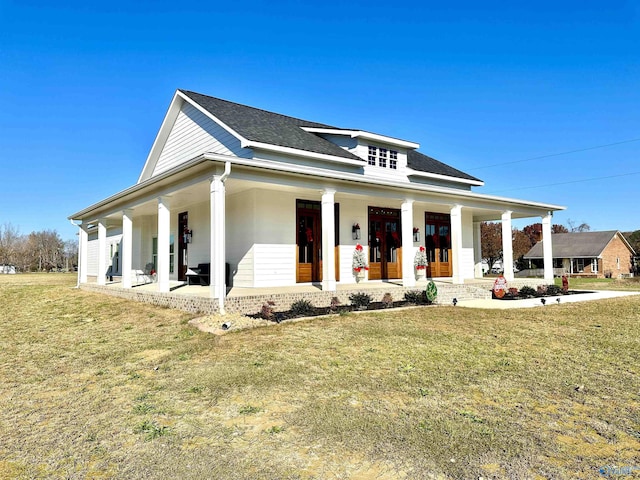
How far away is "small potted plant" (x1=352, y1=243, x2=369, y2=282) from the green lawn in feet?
17.6

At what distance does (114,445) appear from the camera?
338 cm

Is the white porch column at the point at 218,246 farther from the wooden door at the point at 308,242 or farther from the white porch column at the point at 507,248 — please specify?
the white porch column at the point at 507,248

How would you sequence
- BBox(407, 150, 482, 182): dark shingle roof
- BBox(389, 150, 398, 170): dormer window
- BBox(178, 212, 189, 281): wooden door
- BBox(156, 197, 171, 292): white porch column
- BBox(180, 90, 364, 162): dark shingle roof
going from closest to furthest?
BBox(156, 197, 171, 292): white porch column < BBox(180, 90, 364, 162): dark shingle roof < BBox(178, 212, 189, 281): wooden door < BBox(389, 150, 398, 170): dormer window < BBox(407, 150, 482, 182): dark shingle roof

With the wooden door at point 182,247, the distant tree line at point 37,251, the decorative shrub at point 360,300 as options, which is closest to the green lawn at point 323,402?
the decorative shrub at point 360,300

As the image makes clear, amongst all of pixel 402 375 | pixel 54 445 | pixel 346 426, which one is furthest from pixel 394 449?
pixel 54 445

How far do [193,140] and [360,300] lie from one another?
953 cm

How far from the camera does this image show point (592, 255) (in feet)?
132

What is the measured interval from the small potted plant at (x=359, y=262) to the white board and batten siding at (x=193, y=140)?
192 inches

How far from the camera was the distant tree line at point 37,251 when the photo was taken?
60588 mm

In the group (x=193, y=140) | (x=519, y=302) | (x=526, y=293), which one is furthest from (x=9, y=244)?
(x=519, y=302)

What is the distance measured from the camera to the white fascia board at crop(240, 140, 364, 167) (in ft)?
39.8

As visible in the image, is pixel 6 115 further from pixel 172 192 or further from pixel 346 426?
pixel 346 426

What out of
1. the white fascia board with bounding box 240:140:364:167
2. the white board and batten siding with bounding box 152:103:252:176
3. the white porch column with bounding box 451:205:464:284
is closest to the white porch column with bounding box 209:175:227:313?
the white fascia board with bounding box 240:140:364:167

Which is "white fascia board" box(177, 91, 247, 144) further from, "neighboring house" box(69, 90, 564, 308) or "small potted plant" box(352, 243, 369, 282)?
"small potted plant" box(352, 243, 369, 282)
